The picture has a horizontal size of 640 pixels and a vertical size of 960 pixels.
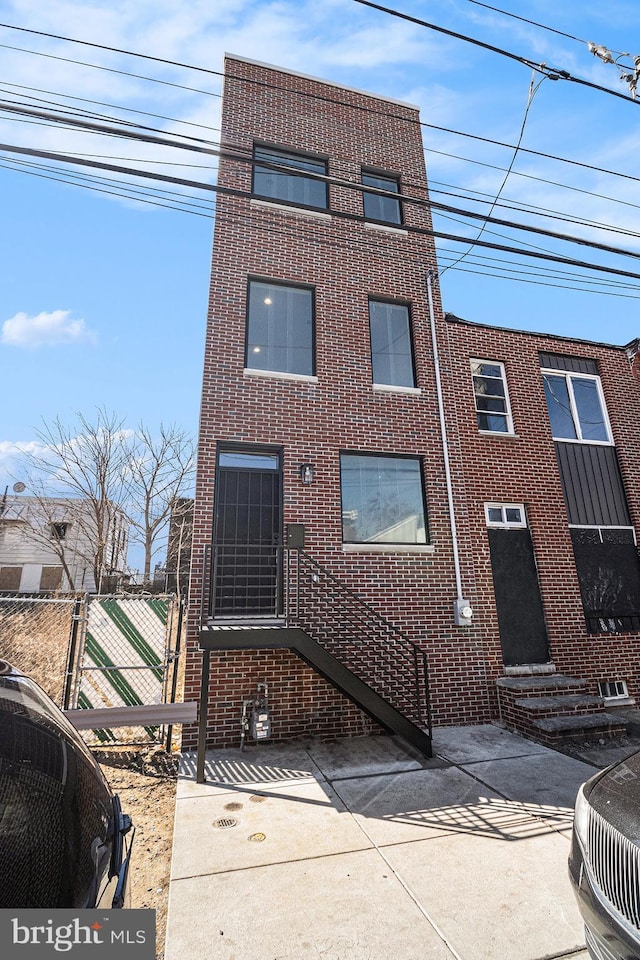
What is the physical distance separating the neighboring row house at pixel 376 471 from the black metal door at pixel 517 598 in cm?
4

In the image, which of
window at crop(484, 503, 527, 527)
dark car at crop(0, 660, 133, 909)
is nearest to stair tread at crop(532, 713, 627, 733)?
window at crop(484, 503, 527, 527)

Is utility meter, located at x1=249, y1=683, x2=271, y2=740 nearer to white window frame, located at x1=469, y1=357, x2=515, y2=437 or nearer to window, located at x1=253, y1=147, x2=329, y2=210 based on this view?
white window frame, located at x1=469, y1=357, x2=515, y2=437

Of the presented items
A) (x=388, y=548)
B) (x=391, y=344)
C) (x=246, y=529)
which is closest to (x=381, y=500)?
(x=388, y=548)

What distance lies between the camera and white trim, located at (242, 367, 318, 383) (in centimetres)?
779

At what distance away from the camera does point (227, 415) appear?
747 cm

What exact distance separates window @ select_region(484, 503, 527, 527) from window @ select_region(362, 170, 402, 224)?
21.8 feet

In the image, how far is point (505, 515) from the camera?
→ 8.63 metres

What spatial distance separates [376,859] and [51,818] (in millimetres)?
2955

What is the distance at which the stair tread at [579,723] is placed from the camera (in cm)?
615

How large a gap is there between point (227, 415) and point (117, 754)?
5160 mm

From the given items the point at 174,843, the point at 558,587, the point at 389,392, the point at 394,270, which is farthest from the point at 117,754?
the point at 394,270

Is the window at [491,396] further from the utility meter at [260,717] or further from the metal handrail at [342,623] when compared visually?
the utility meter at [260,717]

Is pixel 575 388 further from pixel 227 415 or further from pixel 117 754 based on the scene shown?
pixel 117 754

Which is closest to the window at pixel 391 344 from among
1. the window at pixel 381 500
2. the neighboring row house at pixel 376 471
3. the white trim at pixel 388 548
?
the neighboring row house at pixel 376 471
